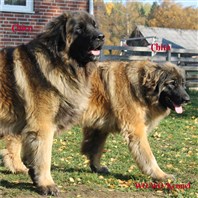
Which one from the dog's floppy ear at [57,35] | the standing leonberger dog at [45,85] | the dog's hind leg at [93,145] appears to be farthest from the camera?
the dog's hind leg at [93,145]

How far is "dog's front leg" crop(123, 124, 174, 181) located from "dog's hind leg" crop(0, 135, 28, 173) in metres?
1.45

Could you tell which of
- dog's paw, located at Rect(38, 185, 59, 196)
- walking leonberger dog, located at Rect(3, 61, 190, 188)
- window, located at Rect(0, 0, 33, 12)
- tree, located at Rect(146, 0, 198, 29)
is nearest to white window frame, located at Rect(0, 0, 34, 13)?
window, located at Rect(0, 0, 33, 12)

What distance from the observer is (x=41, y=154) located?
4.24 m

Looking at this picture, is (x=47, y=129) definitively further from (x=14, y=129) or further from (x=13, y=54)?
(x=13, y=54)

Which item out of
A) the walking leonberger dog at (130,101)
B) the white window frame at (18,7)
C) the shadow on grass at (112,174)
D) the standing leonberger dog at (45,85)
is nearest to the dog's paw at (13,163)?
the walking leonberger dog at (130,101)

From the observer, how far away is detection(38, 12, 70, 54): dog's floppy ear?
4.36 metres

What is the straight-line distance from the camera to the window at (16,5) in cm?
1090

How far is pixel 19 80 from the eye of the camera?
422cm

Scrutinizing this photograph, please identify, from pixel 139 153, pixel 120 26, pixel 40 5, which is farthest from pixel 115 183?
pixel 120 26

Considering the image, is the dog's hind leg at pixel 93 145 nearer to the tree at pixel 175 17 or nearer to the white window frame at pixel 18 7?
the white window frame at pixel 18 7

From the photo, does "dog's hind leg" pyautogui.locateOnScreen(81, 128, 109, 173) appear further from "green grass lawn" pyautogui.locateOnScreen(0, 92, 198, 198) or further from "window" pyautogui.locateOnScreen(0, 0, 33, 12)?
"window" pyautogui.locateOnScreen(0, 0, 33, 12)

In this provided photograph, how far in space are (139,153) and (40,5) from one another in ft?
24.0

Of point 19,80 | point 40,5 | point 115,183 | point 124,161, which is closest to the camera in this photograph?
point 19,80

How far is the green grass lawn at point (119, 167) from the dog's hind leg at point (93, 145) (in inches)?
7.1
